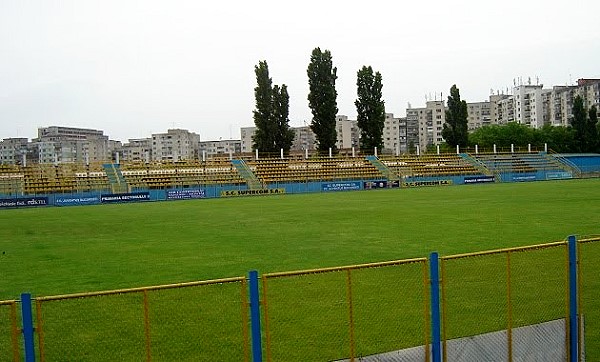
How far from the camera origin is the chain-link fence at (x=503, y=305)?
7.81 meters

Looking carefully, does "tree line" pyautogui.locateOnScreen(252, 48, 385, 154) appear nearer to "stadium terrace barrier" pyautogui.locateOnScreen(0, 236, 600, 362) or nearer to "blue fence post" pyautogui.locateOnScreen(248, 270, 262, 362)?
"stadium terrace barrier" pyautogui.locateOnScreen(0, 236, 600, 362)

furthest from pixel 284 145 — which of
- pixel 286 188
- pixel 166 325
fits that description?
pixel 166 325

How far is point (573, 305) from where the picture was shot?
27.6ft

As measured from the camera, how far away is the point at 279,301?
39.4 ft

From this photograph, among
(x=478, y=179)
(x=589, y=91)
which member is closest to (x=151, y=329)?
(x=478, y=179)

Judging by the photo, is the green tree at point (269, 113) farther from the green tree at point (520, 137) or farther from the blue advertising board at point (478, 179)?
the green tree at point (520, 137)

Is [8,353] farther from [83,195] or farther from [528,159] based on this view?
[528,159]

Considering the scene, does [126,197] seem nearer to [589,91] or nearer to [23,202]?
[23,202]

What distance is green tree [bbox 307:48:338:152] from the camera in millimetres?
83062

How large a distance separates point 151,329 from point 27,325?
4.08 m

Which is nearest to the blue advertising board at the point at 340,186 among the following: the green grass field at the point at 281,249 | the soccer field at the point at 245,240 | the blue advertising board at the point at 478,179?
the blue advertising board at the point at 478,179

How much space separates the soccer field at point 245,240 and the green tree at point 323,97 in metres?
48.6

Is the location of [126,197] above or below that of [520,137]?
below

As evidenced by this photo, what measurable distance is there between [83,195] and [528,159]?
186 ft
